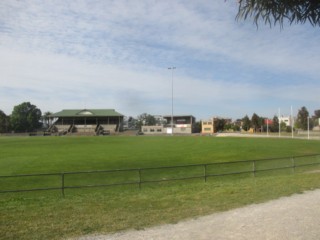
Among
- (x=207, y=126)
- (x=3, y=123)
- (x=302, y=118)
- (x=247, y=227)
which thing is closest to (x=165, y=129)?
(x=207, y=126)

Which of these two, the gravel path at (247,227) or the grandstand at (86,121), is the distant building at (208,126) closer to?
the grandstand at (86,121)

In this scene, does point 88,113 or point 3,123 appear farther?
point 3,123

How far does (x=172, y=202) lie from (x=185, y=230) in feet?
11.6

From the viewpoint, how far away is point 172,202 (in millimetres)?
11125

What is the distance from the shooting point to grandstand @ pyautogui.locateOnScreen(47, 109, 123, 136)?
164625 millimetres

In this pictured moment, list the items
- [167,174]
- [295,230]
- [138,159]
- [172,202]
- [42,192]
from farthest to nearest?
[138,159] < [167,174] < [42,192] < [172,202] < [295,230]

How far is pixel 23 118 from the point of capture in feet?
628

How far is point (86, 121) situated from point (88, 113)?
499cm

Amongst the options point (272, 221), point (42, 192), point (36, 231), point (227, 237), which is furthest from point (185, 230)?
point (42, 192)

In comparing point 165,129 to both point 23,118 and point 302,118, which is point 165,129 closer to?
point 302,118

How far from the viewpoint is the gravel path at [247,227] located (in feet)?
23.4

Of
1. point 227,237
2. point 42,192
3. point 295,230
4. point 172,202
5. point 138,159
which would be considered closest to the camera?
point 227,237

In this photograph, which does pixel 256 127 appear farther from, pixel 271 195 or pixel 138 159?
pixel 271 195

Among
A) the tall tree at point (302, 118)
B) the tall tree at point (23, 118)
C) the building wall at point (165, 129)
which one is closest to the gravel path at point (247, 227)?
the building wall at point (165, 129)
